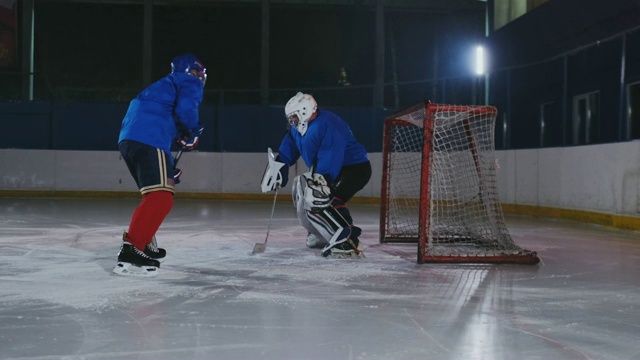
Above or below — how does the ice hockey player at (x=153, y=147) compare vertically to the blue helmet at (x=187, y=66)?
below

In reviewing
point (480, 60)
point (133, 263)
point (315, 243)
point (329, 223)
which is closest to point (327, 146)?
point (329, 223)

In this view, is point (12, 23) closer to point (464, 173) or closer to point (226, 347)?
point (464, 173)

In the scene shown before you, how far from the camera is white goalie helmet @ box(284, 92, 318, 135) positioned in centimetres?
477

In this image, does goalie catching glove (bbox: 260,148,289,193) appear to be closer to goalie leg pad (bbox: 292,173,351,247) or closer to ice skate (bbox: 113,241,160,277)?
goalie leg pad (bbox: 292,173,351,247)

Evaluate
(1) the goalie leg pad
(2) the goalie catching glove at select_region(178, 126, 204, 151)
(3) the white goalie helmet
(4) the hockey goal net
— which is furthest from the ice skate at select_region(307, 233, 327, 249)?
(2) the goalie catching glove at select_region(178, 126, 204, 151)

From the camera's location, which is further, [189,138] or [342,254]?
[342,254]

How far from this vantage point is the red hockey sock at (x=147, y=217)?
3.86 m

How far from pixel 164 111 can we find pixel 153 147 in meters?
0.21

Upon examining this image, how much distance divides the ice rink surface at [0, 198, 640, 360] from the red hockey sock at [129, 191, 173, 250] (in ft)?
0.73

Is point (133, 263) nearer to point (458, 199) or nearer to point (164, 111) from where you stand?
point (164, 111)

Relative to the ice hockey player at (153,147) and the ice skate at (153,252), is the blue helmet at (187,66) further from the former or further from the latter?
the ice skate at (153,252)

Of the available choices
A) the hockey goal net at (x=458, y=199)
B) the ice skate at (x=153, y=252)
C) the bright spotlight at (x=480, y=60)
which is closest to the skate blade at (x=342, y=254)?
the hockey goal net at (x=458, y=199)

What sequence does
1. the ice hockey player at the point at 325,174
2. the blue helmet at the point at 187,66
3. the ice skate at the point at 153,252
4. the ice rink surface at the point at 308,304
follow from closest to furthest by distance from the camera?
1. the ice rink surface at the point at 308,304
2. the blue helmet at the point at 187,66
3. the ice skate at the point at 153,252
4. the ice hockey player at the point at 325,174

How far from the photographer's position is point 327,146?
15.4 ft
